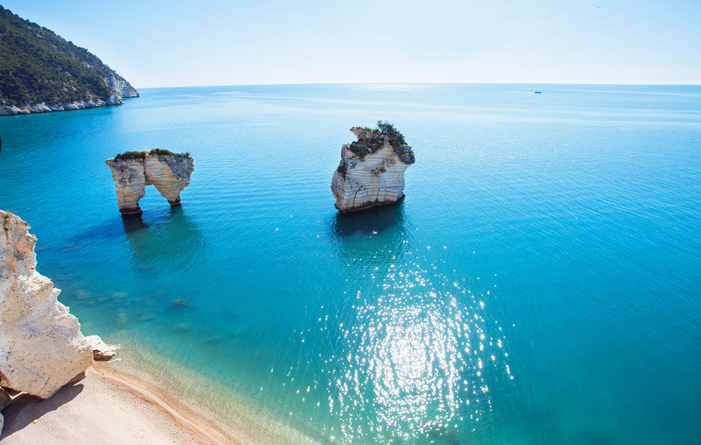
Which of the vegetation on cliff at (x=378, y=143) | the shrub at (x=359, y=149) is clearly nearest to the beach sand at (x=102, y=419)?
the shrub at (x=359, y=149)

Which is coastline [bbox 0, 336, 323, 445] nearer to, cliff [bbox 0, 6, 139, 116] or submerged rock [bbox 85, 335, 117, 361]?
submerged rock [bbox 85, 335, 117, 361]

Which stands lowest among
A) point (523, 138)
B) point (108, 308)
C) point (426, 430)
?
point (426, 430)

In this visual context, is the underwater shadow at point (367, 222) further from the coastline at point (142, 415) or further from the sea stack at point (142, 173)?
the sea stack at point (142, 173)

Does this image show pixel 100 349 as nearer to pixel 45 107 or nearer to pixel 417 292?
pixel 417 292

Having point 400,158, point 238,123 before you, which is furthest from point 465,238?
point 238,123

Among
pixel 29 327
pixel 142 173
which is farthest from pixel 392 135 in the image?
pixel 29 327

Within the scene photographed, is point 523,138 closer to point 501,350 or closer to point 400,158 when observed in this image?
point 400,158
